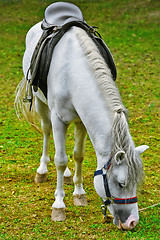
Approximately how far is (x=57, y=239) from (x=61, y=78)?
1.63m

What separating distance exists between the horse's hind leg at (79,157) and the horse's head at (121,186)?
3.19 ft

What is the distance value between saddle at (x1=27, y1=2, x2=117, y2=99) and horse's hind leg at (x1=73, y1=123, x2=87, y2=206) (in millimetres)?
582

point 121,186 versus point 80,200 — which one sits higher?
point 121,186

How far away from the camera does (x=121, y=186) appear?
3285mm

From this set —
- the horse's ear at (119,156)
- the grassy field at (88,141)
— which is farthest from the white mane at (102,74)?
the grassy field at (88,141)

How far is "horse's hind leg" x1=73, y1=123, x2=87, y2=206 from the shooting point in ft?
14.2

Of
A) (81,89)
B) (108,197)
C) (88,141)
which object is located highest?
(81,89)

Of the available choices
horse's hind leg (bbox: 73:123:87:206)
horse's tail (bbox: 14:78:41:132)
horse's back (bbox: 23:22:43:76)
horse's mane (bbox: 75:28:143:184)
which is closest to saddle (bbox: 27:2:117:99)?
horse's back (bbox: 23:22:43:76)

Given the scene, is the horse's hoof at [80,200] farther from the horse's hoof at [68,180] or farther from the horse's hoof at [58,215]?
the horse's hoof at [68,180]

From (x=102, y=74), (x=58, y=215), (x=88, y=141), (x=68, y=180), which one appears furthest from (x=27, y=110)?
(x=102, y=74)

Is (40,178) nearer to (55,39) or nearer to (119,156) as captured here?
(55,39)

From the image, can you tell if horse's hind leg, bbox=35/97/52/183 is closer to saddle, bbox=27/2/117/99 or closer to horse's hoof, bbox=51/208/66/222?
saddle, bbox=27/2/117/99

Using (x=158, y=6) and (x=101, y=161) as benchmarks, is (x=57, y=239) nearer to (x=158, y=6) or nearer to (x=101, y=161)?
(x=101, y=161)

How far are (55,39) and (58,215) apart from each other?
1.95 m
